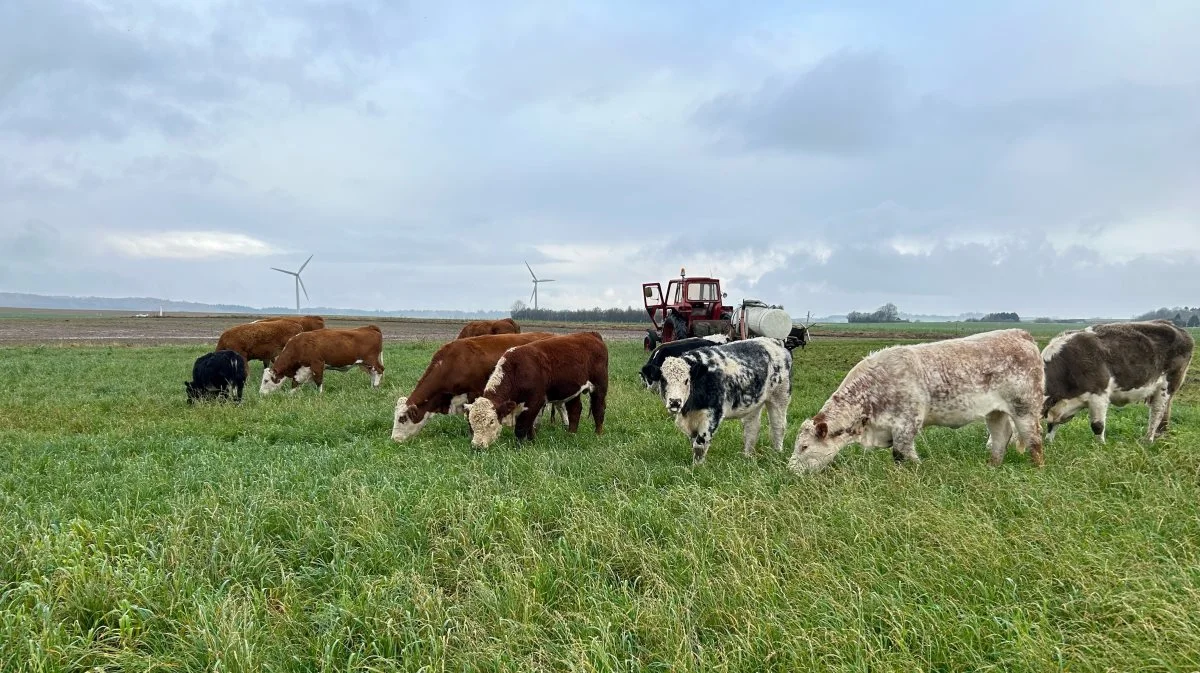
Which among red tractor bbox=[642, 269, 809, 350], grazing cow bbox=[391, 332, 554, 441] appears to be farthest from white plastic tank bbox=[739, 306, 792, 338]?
grazing cow bbox=[391, 332, 554, 441]

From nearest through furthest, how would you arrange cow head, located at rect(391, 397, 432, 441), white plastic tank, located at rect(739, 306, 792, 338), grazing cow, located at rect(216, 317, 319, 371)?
cow head, located at rect(391, 397, 432, 441) → grazing cow, located at rect(216, 317, 319, 371) → white plastic tank, located at rect(739, 306, 792, 338)

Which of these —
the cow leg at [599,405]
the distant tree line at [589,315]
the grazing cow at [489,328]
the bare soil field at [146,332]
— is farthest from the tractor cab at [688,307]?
the distant tree line at [589,315]

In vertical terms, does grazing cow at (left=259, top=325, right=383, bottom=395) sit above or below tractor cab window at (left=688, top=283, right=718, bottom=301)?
below

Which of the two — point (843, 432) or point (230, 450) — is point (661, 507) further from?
point (230, 450)

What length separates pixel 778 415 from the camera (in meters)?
8.38

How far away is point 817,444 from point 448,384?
5.93m

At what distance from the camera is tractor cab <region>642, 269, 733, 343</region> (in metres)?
21.3

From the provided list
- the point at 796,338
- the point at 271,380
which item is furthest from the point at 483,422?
the point at 796,338

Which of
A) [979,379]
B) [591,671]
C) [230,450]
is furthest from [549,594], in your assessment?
[230,450]

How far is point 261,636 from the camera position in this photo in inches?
134

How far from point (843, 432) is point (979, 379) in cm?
169

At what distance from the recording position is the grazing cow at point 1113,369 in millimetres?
7879

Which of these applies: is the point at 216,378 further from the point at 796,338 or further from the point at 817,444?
the point at 796,338

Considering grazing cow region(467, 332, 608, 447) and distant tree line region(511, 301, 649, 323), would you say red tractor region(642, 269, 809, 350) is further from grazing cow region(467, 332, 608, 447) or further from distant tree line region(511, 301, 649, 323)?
distant tree line region(511, 301, 649, 323)
